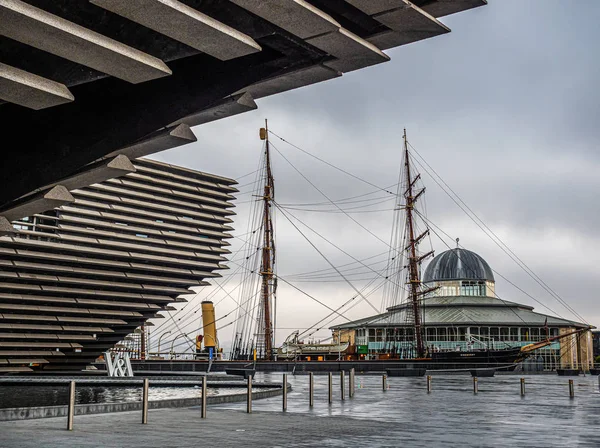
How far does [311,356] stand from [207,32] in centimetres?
5660

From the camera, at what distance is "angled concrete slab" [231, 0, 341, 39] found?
6.64 m

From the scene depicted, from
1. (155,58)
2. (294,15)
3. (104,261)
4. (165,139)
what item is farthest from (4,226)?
(104,261)

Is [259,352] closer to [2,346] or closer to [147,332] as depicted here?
[147,332]

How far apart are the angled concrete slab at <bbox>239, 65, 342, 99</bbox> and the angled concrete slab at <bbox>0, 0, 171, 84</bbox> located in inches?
75.0

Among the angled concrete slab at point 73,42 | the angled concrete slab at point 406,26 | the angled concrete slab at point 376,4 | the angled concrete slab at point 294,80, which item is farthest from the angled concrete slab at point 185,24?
the angled concrete slab at point 406,26

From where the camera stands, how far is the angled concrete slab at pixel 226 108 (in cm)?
955

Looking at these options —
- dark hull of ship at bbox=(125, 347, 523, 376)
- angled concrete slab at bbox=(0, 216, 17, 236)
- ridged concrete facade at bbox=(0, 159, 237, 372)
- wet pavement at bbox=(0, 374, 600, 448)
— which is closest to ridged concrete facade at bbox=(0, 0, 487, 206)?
angled concrete slab at bbox=(0, 216, 17, 236)

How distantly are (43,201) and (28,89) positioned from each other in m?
6.10

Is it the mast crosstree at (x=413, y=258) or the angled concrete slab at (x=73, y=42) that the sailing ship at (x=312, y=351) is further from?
the angled concrete slab at (x=73, y=42)

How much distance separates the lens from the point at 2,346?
32.2 m

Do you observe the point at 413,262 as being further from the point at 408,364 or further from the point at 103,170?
the point at 103,170

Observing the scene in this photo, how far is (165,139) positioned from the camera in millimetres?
10867

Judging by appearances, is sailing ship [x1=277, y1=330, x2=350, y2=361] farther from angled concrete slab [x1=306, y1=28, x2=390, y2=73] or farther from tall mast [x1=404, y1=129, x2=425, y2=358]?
angled concrete slab [x1=306, y1=28, x2=390, y2=73]

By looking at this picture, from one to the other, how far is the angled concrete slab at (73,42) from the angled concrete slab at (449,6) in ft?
10.6
